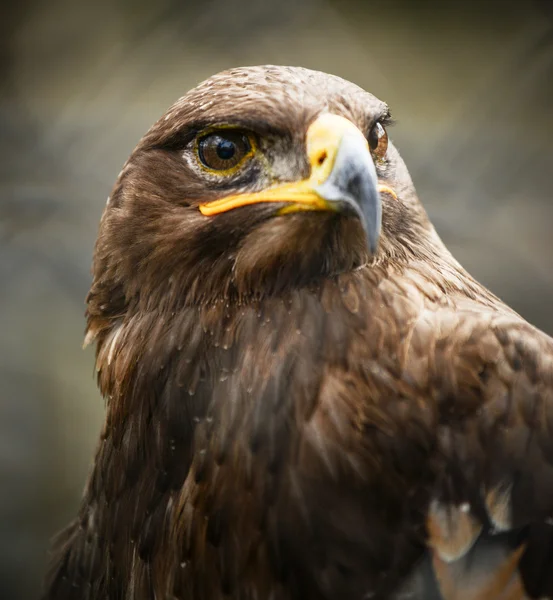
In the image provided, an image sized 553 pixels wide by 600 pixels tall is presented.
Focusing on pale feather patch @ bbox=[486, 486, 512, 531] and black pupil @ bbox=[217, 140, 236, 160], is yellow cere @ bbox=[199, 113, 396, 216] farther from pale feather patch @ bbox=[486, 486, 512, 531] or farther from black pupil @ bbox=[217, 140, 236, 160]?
pale feather patch @ bbox=[486, 486, 512, 531]

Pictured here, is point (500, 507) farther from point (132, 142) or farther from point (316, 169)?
point (132, 142)

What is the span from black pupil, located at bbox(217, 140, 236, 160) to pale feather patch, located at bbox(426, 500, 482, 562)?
627 millimetres

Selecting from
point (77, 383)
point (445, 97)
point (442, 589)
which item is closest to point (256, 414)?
point (442, 589)

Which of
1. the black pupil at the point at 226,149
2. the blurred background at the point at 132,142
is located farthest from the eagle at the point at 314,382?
the blurred background at the point at 132,142

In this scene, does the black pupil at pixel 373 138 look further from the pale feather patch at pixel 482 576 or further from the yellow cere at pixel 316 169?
the pale feather patch at pixel 482 576

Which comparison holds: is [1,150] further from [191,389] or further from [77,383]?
[191,389]

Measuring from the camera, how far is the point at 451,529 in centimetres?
113

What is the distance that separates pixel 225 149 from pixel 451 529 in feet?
2.26

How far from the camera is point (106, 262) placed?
141 centimetres

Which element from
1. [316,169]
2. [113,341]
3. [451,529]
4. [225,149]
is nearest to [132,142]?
[113,341]

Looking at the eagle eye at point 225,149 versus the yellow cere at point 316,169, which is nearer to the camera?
the yellow cere at point 316,169

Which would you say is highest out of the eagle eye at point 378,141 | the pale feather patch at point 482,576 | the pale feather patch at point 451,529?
the eagle eye at point 378,141

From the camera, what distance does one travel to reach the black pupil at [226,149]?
1.22 m

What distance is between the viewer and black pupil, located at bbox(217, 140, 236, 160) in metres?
1.22
